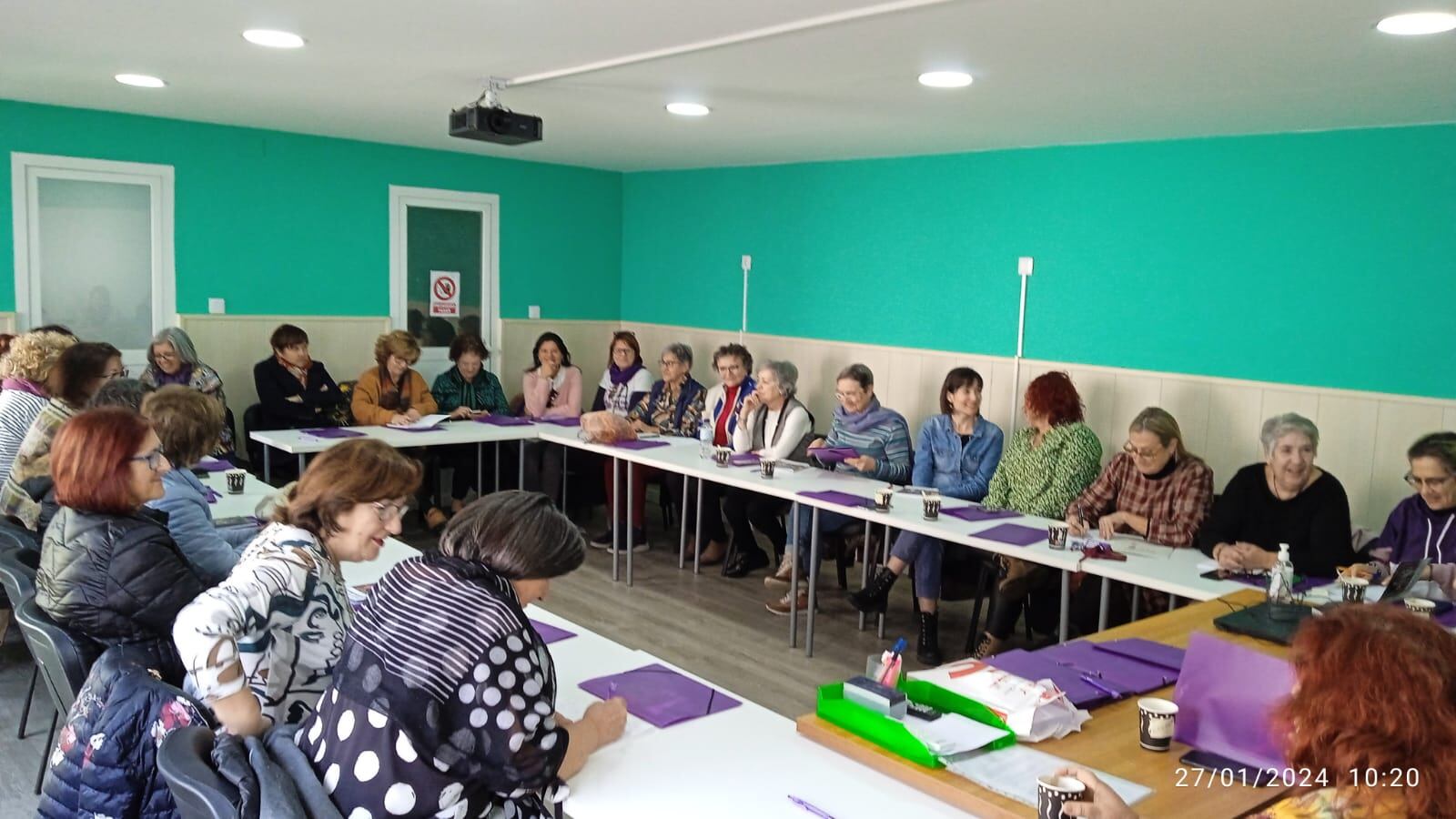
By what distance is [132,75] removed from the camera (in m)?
5.05

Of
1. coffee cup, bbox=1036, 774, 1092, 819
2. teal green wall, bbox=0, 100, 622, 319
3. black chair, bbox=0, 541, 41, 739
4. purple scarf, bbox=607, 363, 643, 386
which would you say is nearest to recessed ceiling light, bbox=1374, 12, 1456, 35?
coffee cup, bbox=1036, 774, 1092, 819

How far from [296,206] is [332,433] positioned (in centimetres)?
185

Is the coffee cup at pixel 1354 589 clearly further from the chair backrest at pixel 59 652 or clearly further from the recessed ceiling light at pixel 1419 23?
the chair backrest at pixel 59 652

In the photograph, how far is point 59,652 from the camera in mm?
2482

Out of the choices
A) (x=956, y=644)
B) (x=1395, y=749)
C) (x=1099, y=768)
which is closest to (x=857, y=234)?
(x=956, y=644)

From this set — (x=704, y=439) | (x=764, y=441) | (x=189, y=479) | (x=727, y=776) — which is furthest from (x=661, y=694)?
(x=704, y=439)

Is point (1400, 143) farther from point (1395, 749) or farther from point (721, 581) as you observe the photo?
point (1395, 749)

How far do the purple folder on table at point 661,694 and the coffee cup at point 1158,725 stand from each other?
31.4 inches

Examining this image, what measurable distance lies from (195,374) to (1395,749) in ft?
20.2

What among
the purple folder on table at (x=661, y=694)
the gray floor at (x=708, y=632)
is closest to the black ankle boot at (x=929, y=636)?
the gray floor at (x=708, y=632)

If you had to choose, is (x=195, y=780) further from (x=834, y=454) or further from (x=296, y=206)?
(x=296, y=206)

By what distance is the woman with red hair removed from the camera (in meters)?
1.39

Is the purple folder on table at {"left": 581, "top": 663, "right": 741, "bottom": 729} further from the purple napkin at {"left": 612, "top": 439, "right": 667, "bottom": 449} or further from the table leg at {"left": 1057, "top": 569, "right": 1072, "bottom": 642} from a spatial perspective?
the purple napkin at {"left": 612, "top": 439, "right": 667, "bottom": 449}

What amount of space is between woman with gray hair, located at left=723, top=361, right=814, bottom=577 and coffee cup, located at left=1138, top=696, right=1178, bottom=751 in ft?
12.1
